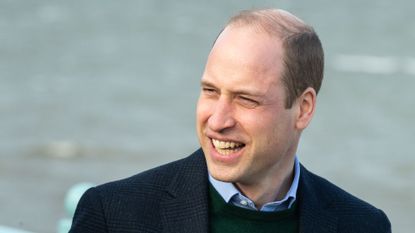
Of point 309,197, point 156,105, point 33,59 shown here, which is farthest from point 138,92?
point 309,197

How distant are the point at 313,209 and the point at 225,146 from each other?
1.22 ft

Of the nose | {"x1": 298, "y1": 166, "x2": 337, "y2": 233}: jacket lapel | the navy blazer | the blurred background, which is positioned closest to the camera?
the nose

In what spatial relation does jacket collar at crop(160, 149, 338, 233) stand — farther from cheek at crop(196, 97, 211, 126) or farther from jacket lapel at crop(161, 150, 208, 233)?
cheek at crop(196, 97, 211, 126)

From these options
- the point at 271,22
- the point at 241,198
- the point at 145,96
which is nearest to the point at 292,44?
the point at 271,22

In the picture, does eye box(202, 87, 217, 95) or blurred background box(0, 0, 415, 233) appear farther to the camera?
blurred background box(0, 0, 415, 233)

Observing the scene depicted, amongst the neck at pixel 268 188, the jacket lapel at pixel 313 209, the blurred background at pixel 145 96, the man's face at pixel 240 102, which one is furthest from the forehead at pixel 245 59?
the blurred background at pixel 145 96

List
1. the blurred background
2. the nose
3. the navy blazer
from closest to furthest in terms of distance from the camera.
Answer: the nose, the navy blazer, the blurred background

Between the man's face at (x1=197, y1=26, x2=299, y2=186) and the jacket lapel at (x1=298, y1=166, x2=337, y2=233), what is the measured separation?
24 cm

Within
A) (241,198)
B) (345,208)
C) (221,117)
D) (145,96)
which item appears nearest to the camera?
(221,117)

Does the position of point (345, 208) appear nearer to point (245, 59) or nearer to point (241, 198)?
point (241, 198)

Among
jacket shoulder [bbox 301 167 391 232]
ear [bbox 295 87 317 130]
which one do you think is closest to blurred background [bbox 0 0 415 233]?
jacket shoulder [bbox 301 167 391 232]

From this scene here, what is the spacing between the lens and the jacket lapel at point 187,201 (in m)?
2.79

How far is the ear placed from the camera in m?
2.82

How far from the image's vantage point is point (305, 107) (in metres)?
2.84
